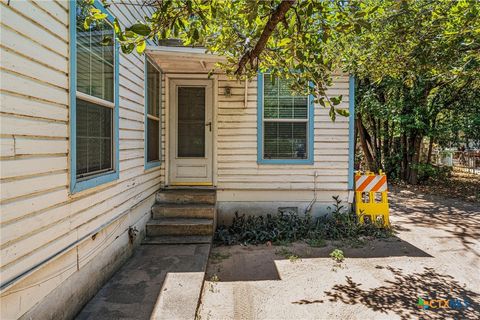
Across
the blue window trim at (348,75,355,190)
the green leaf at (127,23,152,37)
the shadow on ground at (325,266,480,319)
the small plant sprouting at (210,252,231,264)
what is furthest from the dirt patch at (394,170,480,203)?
the green leaf at (127,23,152,37)

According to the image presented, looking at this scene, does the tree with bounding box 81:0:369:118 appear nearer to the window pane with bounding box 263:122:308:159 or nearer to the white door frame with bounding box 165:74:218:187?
the white door frame with bounding box 165:74:218:187

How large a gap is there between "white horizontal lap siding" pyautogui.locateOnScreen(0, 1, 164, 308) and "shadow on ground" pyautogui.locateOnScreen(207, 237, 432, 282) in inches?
67.0

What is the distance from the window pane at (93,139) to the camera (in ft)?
8.97

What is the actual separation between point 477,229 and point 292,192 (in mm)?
3481

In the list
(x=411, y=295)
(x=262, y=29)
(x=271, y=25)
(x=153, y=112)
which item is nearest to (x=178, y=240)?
(x=153, y=112)

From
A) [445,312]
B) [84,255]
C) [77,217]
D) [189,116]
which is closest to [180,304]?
[84,255]

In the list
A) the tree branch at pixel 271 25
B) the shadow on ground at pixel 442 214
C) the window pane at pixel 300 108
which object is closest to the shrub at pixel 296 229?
the shadow on ground at pixel 442 214

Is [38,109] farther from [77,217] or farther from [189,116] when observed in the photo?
[189,116]

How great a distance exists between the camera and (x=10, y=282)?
181 centimetres

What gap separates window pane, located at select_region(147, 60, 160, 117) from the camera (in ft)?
15.8

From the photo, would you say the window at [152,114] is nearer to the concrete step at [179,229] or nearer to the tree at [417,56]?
the concrete step at [179,229]

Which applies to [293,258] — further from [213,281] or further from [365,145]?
[365,145]

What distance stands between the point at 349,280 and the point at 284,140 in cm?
272

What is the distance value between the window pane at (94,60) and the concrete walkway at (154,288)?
191 centimetres
